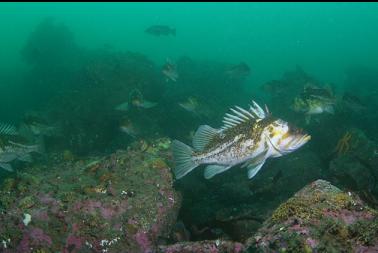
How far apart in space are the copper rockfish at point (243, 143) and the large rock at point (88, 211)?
0.74 metres

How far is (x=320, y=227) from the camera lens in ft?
9.29

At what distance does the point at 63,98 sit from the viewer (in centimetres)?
1566

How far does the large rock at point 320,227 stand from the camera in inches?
106

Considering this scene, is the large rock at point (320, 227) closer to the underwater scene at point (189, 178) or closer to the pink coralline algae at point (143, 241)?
the underwater scene at point (189, 178)

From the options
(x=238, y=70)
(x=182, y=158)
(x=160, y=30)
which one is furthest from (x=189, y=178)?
(x=160, y=30)

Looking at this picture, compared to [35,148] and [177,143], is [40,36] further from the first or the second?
[177,143]

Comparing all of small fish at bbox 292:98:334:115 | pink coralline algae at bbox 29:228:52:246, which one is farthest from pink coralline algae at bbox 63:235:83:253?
small fish at bbox 292:98:334:115

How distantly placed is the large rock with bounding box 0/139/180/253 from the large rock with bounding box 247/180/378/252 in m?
2.20

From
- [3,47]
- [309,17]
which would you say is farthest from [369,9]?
[3,47]

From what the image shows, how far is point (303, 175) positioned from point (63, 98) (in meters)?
11.7

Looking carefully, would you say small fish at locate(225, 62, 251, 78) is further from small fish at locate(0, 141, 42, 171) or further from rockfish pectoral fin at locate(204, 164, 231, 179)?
rockfish pectoral fin at locate(204, 164, 231, 179)

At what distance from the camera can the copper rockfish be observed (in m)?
4.28

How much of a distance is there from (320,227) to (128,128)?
812cm

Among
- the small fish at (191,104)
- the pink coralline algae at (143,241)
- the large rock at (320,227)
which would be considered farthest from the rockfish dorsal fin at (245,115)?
the small fish at (191,104)
